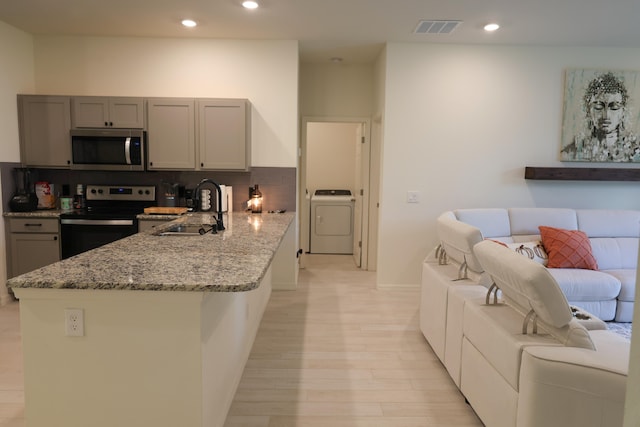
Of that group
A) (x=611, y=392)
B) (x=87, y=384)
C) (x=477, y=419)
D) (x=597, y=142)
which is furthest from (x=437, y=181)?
(x=87, y=384)

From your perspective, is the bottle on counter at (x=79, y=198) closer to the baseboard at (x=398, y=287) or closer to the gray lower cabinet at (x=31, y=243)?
the gray lower cabinet at (x=31, y=243)

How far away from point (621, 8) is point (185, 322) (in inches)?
160

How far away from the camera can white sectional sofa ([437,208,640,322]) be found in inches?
128

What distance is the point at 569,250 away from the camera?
3.55 meters

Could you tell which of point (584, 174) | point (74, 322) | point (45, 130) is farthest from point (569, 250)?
point (45, 130)

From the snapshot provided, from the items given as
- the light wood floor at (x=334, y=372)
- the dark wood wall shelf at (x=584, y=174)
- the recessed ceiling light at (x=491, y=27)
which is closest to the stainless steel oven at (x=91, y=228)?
the light wood floor at (x=334, y=372)

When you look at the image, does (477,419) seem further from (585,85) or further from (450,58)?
(585,85)

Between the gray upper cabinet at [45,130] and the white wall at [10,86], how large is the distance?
7cm

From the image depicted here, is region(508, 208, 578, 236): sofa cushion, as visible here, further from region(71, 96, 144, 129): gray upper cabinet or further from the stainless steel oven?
Answer: region(71, 96, 144, 129): gray upper cabinet

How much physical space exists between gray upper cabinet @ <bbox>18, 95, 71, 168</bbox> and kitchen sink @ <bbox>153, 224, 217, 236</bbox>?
5.89 feet

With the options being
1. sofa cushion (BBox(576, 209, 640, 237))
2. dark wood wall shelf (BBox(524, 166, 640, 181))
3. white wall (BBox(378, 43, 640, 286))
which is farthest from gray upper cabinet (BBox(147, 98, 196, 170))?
sofa cushion (BBox(576, 209, 640, 237))

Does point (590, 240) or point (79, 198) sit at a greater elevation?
point (79, 198)

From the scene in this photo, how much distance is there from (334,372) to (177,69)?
11.4 feet

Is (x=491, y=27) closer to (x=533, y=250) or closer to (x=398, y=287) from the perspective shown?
(x=533, y=250)
